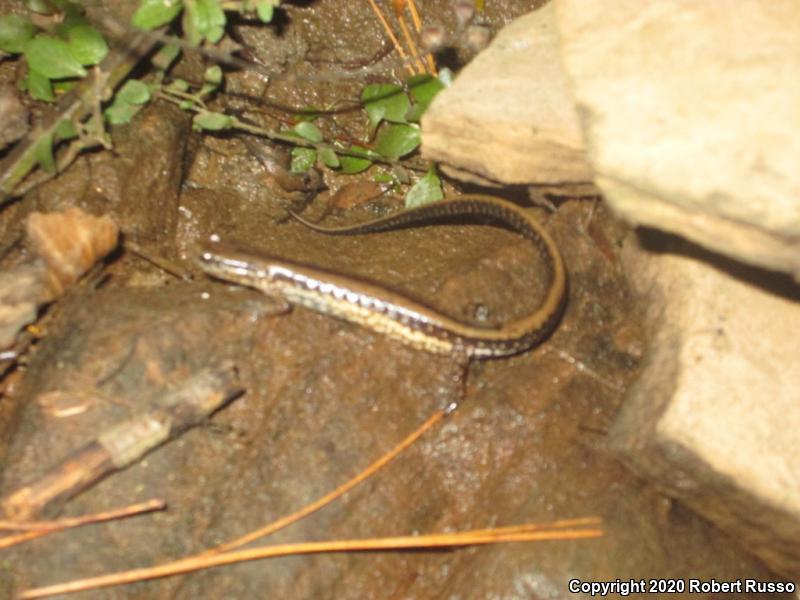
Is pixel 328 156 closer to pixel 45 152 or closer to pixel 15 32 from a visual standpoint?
pixel 45 152

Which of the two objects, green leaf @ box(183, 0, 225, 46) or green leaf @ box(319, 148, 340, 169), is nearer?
green leaf @ box(183, 0, 225, 46)

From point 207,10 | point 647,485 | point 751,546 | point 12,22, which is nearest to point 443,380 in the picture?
point 647,485

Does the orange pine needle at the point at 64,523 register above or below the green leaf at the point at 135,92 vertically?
below

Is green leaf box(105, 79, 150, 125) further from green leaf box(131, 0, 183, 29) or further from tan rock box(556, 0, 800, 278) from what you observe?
tan rock box(556, 0, 800, 278)

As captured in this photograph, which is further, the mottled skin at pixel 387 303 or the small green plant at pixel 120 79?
the small green plant at pixel 120 79

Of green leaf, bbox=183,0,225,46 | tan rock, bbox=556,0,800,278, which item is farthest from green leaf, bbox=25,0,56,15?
tan rock, bbox=556,0,800,278

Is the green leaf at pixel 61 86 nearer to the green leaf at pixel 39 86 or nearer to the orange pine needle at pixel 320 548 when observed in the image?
the green leaf at pixel 39 86

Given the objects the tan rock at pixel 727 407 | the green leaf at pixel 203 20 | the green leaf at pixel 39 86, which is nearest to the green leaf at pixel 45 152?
the green leaf at pixel 39 86
